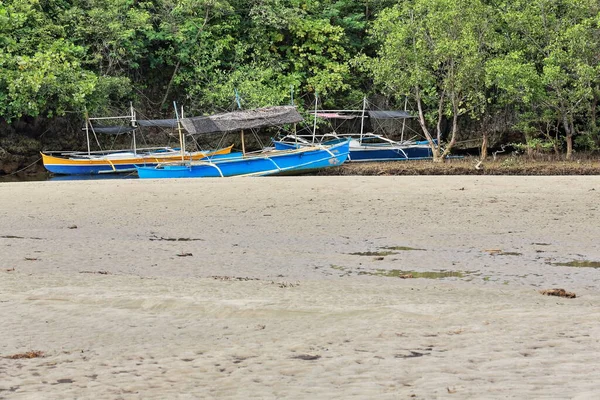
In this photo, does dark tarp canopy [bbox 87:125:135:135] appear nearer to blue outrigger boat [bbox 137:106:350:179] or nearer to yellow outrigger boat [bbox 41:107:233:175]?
yellow outrigger boat [bbox 41:107:233:175]

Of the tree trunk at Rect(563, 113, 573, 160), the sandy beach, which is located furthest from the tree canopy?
the sandy beach

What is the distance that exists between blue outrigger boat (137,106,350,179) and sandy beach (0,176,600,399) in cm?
1058

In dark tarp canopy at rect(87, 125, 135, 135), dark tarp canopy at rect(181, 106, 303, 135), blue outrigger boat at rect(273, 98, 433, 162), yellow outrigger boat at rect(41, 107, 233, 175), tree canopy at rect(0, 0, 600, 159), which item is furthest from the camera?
blue outrigger boat at rect(273, 98, 433, 162)

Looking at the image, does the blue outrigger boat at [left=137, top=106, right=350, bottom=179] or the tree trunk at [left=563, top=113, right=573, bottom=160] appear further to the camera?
the tree trunk at [left=563, top=113, right=573, bottom=160]

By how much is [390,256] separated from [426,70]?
18.2m

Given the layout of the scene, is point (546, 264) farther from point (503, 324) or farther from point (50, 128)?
point (50, 128)

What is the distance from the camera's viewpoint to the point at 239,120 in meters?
24.3

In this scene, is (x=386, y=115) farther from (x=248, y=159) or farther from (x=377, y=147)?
(x=248, y=159)

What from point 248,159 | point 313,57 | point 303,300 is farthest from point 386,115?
point 303,300

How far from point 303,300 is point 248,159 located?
18.5 metres

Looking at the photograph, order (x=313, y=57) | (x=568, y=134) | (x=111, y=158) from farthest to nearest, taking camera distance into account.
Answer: (x=313, y=57)
(x=111, y=158)
(x=568, y=134)

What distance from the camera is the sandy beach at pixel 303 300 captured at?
3430 millimetres

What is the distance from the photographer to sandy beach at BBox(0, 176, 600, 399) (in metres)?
3.43

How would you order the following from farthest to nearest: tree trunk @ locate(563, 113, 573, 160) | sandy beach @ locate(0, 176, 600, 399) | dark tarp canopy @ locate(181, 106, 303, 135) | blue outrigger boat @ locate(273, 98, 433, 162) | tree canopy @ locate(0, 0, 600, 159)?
blue outrigger boat @ locate(273, 98, 433, 162) < tree trunk @ locate(563, 113, 573, 160) < tree canopy @ locate(0, 0, 600, 159) < dark tarp canopy @ locate(181, 106, 303, 135) < sandy beach @ locate(0, 176, 600, 399)
